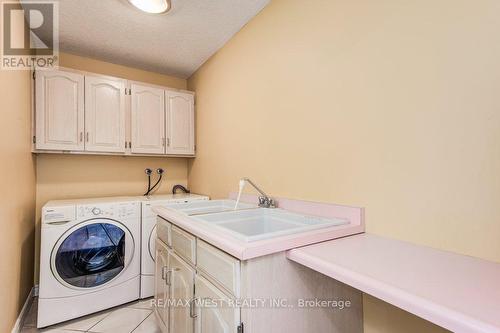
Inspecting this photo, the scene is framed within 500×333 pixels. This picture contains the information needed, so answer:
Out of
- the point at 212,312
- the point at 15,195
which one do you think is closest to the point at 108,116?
the point at 15,195

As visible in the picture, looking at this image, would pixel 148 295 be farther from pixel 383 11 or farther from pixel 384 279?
pixel 383 11

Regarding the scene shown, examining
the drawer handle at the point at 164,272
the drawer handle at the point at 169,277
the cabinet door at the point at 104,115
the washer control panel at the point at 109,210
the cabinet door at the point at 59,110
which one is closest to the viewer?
the drawer handle at the point at 169,277

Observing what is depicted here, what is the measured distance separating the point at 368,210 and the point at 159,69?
8.99ft

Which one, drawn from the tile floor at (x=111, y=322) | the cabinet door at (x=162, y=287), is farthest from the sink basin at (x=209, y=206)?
the tile floor at (x=111, y=322)

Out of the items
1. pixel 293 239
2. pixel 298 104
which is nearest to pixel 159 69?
pixel 298 104

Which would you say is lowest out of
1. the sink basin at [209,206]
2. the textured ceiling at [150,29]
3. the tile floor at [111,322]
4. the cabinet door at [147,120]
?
the tile floor at [111,322]

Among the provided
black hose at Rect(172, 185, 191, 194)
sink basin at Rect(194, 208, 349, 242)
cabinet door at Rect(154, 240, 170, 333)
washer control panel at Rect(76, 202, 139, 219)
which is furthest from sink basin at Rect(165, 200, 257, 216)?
black hose at Rect(172, 185, 191, 194)

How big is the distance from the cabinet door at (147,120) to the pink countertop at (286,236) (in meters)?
1.19

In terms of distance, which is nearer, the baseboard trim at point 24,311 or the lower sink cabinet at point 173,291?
the lower sink cabinet at point 173,291

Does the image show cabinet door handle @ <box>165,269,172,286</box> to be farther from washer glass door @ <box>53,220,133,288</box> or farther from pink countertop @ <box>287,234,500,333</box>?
pink countertop @ <box>287,234,500,333</box>

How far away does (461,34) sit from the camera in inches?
35.9

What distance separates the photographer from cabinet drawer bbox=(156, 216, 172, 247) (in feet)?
5.05

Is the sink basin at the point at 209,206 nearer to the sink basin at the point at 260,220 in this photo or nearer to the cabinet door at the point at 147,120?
the sink basin at the point at 260,220

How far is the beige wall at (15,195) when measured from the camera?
4.67ft
